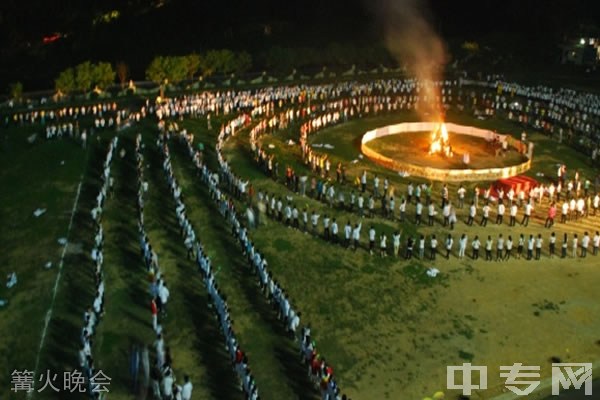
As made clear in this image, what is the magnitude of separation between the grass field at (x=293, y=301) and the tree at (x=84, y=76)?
23847 millimetres

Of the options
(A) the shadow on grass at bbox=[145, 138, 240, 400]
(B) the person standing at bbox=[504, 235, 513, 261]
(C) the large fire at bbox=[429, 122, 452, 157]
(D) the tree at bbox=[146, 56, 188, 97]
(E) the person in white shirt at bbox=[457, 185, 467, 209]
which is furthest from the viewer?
(D) the tree at bbox=[146, 56, 188, 97]

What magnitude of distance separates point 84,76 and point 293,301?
40387 mm

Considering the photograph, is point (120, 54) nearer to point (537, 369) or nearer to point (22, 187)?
point (22, 187)

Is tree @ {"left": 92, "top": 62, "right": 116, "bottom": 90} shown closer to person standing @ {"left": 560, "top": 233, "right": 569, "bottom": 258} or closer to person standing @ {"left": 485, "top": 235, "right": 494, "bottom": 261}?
person standing @ {"left": 485, "top": 235, "right": 494, "bottom": 261}

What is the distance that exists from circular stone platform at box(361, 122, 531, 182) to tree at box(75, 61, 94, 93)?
26190mm

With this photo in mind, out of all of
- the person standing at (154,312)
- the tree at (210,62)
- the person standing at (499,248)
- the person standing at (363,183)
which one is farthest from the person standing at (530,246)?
the tree at (210,62)

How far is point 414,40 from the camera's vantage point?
320 ft

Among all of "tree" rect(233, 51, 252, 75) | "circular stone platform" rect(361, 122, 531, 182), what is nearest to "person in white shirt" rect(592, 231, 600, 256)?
"circular stone platform" rect(361, 122, 531, 182)

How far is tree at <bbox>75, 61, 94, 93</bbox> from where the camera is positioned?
5838 centimetres

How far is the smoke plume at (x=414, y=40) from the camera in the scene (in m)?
81.3

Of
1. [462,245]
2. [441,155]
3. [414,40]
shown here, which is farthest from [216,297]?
[414,40]

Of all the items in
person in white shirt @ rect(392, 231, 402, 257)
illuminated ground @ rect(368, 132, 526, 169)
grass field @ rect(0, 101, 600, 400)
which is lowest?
grass field @ rect(0, 101, 600, 400)

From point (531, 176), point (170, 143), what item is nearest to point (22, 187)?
point (170, 143)

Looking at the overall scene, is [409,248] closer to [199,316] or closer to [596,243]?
[596,243]
